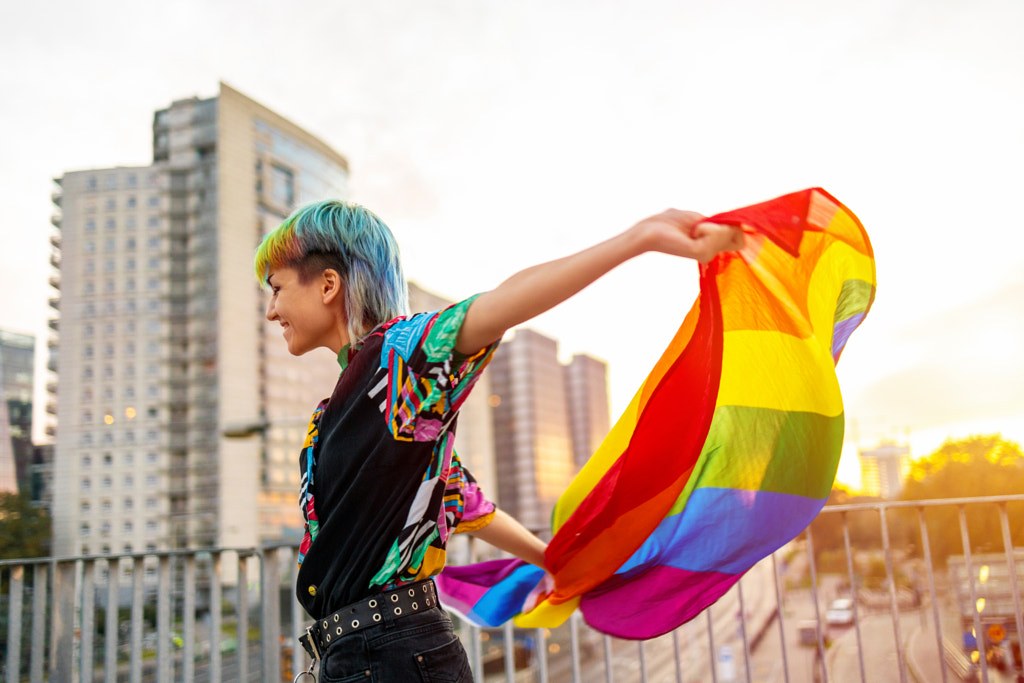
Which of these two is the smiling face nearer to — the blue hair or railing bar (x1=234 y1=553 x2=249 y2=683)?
the blue hair

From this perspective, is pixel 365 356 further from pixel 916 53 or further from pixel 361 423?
pixel 916 53

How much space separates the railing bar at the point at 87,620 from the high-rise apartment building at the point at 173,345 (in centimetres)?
4507

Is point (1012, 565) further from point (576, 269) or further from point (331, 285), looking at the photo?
point (331, 285)

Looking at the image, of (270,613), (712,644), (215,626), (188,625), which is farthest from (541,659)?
(188,625)

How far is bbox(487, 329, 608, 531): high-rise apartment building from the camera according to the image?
3216 inches

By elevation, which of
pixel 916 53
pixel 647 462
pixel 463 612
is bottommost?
pixel 463 612

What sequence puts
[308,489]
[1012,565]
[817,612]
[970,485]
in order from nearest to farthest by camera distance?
1. [308,489]
2. [1012,565]
3. [817,612]
4. [970,485]

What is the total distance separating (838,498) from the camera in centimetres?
333

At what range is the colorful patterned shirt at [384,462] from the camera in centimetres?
109

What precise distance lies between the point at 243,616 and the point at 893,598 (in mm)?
3000

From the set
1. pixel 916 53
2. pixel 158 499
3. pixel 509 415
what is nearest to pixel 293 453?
pixel 158 499

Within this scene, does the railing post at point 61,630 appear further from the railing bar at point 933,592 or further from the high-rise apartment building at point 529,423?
the high-rise apartment building at point 529,423

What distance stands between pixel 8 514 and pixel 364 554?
8530 millimetres

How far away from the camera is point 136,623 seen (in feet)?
11.0
